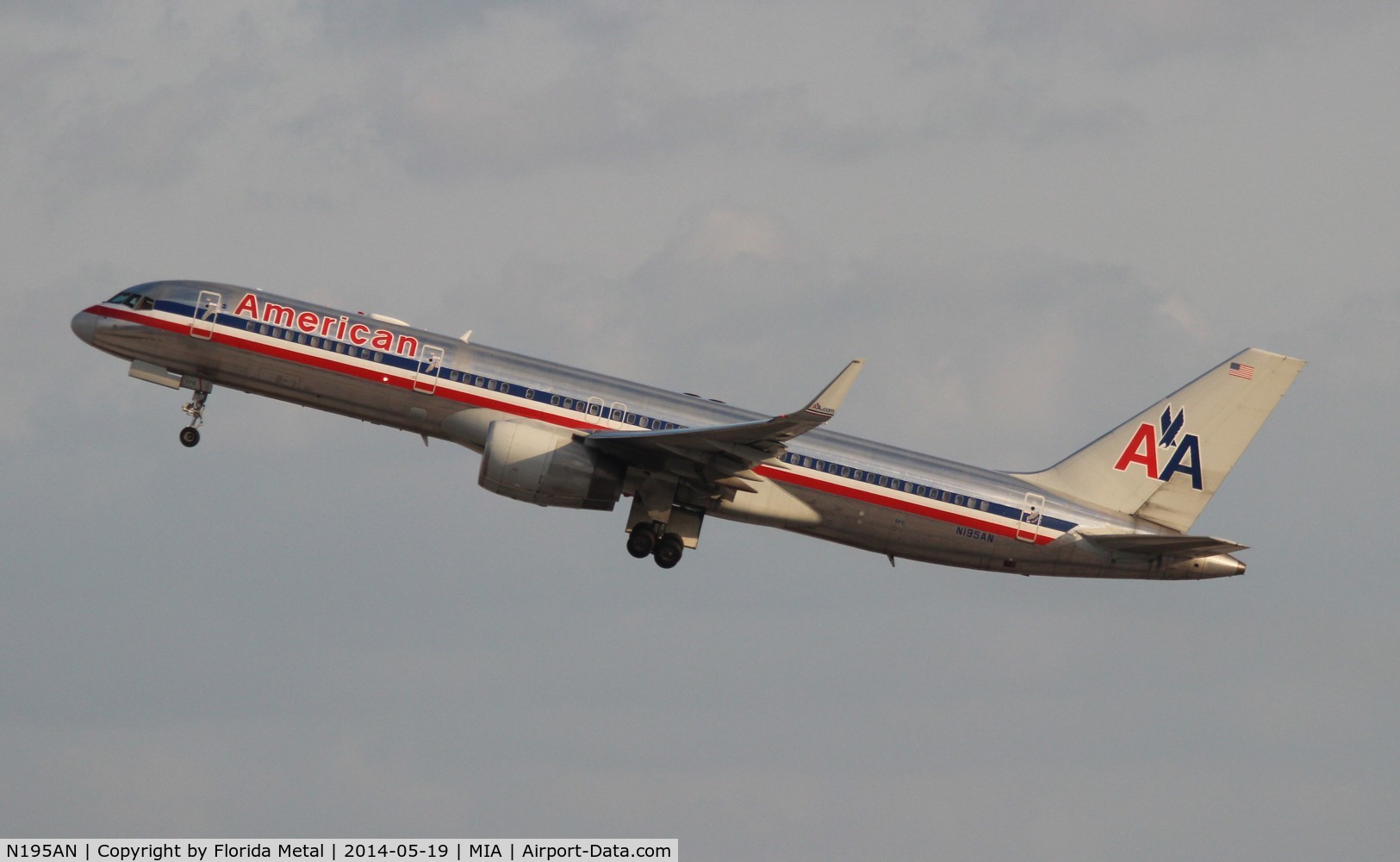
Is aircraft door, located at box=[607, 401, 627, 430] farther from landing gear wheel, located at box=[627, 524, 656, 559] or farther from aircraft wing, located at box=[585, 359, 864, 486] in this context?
landing gear wheel, located at box=[627, 524, 656, 559]

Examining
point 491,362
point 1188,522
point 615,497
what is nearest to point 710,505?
point 615,497

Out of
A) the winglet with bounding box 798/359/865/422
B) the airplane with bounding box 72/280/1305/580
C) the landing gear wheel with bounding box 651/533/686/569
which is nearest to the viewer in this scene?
the winglet with bounding box 798/359/865/422

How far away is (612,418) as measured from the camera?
48.2 m

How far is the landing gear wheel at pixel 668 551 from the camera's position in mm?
49281

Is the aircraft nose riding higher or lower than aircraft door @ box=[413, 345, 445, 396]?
higher

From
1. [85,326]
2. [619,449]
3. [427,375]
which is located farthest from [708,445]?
[85,326]

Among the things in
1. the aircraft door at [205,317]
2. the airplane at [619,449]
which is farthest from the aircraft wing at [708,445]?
the aircraft door at [205,317]

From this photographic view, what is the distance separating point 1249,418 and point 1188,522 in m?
3.96

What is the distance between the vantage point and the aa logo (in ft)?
169

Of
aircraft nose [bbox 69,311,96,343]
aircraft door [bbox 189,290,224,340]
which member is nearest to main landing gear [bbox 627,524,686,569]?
aircraft door [bbox 189,290,224,340]

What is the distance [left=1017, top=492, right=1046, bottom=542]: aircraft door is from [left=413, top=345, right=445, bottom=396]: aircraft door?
58.6 ft

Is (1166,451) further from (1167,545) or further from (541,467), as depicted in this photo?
(541,467)

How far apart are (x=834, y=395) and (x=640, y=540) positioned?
9.97 m

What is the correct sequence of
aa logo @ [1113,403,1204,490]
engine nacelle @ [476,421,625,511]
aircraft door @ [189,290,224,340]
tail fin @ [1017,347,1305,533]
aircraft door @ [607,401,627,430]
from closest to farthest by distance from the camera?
engine nacelle @ [476,421,625,511] < aircraft door @ [607,401,627,430] < aircraft door @ [189,290,224,340] < tail fin @ [1017,347,1305,533] < aa logo @ [1113,403,1204,490]
